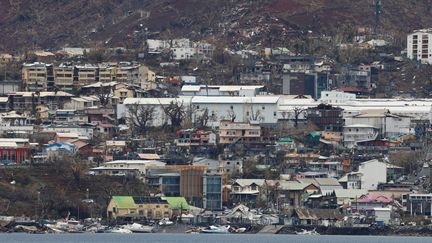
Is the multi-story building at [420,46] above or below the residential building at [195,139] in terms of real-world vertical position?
above

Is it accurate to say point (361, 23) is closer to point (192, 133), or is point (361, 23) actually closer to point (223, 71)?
point (223, 71)

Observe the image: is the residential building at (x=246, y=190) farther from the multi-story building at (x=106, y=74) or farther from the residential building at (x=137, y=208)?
the multi-story building at (x=106, y=74)

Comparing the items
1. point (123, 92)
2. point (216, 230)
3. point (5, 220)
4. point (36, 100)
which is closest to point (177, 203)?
point (216, 230)

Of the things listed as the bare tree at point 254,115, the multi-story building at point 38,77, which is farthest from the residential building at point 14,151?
the multi-story building at point 38,77

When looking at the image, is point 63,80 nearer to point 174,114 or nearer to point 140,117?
point 140,117

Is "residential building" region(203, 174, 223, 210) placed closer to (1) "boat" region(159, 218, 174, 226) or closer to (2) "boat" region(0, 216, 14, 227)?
(1) "boat" region(159, 218, 174, 226)

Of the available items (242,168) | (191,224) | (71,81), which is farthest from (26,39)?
(191,224)

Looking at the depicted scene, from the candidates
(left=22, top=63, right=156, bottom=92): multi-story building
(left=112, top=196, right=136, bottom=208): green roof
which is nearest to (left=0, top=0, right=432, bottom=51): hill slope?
(left=22, top=63, right=156, bottom=92): multi-story building
